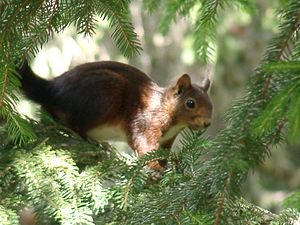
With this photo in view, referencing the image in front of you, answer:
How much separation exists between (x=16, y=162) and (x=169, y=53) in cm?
494

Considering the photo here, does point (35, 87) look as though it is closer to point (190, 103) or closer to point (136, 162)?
point (190, 103)

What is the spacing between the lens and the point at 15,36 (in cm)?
189

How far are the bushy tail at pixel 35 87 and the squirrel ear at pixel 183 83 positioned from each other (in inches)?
27.2

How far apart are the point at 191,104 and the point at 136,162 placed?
4.23ft

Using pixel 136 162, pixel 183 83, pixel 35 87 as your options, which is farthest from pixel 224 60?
pixel 136 162

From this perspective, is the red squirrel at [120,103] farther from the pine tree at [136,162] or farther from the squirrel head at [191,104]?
the pine tree at [136,162]

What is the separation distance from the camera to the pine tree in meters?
1.58

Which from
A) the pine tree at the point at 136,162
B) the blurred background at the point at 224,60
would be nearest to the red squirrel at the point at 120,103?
the pine tree at the point at 136,162

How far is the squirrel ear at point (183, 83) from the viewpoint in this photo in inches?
133

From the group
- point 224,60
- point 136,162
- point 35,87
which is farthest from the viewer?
point 224,60

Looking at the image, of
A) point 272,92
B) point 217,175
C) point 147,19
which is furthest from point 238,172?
point 147,19

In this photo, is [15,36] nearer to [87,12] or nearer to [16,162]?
[87,12]

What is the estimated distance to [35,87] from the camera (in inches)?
125

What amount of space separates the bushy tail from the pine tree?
1.96ft
